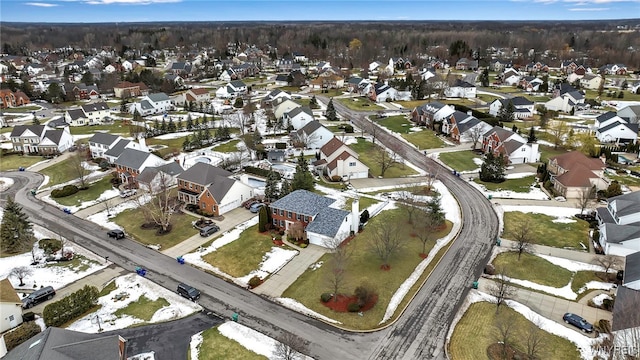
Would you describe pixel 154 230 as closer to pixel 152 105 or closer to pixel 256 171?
pixel 256 171

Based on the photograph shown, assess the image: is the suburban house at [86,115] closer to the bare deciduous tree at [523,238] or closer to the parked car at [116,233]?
the parked car at [116,233]

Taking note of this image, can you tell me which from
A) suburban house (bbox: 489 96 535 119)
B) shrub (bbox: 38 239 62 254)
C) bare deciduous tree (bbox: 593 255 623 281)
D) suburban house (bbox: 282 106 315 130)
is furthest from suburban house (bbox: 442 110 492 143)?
shrub (bbox: 38 239 62 254)

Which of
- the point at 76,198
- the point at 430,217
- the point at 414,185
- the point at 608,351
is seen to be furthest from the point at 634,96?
the point at 76,198

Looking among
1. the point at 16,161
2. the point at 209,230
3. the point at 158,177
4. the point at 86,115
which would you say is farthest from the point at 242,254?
the point at 86,115

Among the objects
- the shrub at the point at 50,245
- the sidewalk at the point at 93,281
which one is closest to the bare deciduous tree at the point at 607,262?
the sidewalk at the point at 93,281

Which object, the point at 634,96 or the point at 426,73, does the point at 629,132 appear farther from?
the point at 426,73
